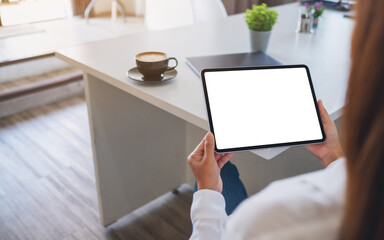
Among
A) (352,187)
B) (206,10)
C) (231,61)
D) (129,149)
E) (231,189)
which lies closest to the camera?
(352,187)

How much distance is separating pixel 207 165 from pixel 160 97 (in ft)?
0.96

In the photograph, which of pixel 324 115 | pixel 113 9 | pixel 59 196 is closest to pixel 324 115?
pixel 324 115

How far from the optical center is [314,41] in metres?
1.55

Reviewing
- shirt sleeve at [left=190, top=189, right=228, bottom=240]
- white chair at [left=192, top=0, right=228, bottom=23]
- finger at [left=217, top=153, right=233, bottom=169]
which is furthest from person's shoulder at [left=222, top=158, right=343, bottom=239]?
white chair at [left=192, top=0, right=228, bottom=23]

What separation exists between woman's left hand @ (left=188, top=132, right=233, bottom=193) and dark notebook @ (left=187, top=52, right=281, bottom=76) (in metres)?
0.41

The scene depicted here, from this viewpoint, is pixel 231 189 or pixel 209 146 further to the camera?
pixel 231 189

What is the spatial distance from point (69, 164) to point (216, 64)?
1.21 m

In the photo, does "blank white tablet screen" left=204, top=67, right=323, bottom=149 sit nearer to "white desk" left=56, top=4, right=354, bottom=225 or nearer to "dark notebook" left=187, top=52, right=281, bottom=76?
"white desk" left=56, top=4, right=354, bottom=225

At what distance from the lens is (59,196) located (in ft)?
6.05

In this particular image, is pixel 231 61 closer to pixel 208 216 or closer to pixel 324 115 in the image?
pixel 324 115

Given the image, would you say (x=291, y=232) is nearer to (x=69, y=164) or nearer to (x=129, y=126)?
(x=129, y=126)

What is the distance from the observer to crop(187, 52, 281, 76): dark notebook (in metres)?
1.22

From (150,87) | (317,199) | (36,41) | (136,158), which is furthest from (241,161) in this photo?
(36,41)

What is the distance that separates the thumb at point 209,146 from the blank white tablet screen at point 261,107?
0.07ft
